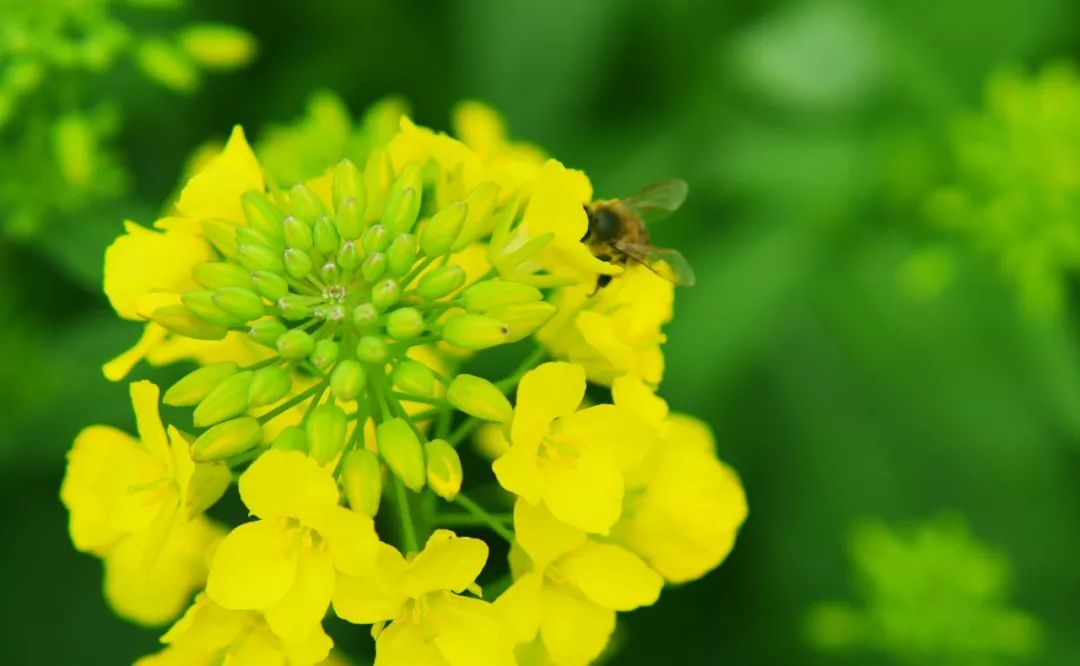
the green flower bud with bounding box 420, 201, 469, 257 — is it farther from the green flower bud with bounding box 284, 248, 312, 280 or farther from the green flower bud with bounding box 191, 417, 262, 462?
the green flower bud with bounding box 191, 417, 262, 462

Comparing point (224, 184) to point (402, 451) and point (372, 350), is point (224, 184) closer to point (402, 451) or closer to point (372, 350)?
point (372, 350)

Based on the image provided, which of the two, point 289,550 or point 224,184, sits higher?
point 224,184

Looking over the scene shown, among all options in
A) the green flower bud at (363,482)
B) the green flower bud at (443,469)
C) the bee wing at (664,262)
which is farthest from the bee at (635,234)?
the green flower bud at (363,482)

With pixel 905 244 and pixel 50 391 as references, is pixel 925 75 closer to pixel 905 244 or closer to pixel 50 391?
pixel 905 244

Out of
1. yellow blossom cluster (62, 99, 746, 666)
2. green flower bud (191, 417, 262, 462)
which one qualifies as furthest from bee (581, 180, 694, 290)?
green flower bud (191, 417, 262, 462)

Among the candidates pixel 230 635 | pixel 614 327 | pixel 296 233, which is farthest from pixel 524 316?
pixel 230 635
